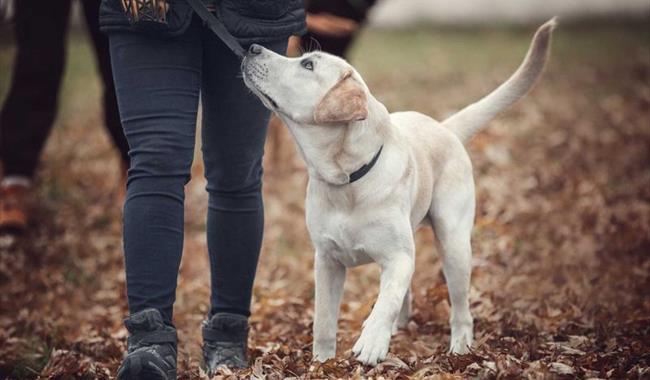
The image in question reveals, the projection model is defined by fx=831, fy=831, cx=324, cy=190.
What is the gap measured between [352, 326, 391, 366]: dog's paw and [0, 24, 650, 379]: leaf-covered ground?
0.21 ft

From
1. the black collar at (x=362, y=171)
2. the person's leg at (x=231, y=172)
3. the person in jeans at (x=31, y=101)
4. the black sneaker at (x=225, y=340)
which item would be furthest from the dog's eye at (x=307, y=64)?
the person in jeans at (x=31, y=101)

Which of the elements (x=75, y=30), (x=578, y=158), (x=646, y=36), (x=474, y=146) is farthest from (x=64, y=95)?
(x=646, y=36)

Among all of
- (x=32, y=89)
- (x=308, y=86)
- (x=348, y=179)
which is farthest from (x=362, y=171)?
(x=32, y=89)

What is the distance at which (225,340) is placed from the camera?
132 inches

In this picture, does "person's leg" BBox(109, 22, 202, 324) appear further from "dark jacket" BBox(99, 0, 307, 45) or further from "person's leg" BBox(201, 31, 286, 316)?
"person's leg" BBox(201, 31, 286, 316)

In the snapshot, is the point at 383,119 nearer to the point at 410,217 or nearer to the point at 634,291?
the point at 410,217

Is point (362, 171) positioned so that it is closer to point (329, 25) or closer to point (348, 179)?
point (348, 179)

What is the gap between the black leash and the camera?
2933 mm

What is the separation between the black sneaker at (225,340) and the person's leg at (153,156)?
17.4 inches

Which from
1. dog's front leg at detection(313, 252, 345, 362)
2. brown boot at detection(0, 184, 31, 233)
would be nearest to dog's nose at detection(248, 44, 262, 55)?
dog's front leg at detection(313, 252, 345, 362)

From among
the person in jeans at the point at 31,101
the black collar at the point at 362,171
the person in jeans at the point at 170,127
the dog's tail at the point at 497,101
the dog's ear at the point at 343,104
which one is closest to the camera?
the person in jeans at the point at 170,127

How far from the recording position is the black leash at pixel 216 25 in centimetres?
293

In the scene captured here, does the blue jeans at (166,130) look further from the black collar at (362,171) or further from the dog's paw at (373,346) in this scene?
the dog's paw at (373,346)

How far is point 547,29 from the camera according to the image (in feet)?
12.6
